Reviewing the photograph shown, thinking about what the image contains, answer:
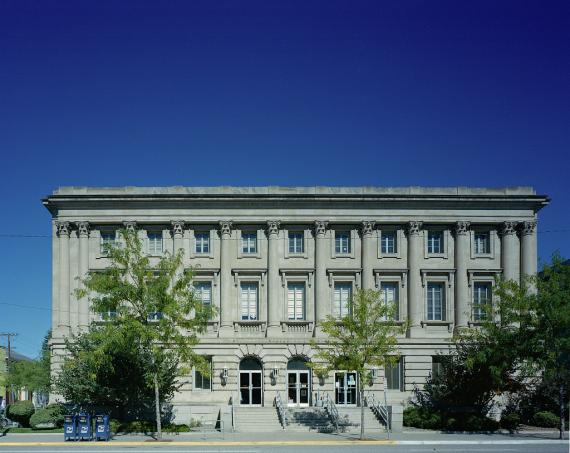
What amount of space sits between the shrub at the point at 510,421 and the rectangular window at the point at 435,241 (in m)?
11.4

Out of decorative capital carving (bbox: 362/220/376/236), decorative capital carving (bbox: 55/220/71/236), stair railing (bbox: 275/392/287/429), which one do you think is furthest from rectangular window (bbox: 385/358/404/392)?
decorative capital carving (bbox: 55/220/71/236)

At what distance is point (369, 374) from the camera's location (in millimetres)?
36625

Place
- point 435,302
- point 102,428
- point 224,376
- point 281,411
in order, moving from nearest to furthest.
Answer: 1. point 102,428
2. point 281,411
3. point 224,376
4. point 435,302

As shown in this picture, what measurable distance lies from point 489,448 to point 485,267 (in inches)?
688

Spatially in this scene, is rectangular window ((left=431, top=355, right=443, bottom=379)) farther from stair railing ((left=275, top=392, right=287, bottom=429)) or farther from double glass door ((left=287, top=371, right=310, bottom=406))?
stair railing ((left=275, top=392, right=287, bottom=429))

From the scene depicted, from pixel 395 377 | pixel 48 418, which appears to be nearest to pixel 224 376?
pixel 48 418

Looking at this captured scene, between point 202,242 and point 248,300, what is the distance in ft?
15.1

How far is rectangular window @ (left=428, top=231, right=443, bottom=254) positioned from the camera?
1855 inches

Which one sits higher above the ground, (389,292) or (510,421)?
(389,292)

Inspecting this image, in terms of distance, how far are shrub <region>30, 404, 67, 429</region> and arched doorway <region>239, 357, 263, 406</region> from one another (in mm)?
10485

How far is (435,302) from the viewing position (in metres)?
46.9

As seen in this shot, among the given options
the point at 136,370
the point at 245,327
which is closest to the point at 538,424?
the point at 245,327

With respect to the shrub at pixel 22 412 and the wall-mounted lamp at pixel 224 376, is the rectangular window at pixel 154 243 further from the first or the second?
the shrub at pixel 22 412

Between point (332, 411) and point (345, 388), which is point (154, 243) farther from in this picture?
point (332, 411)
